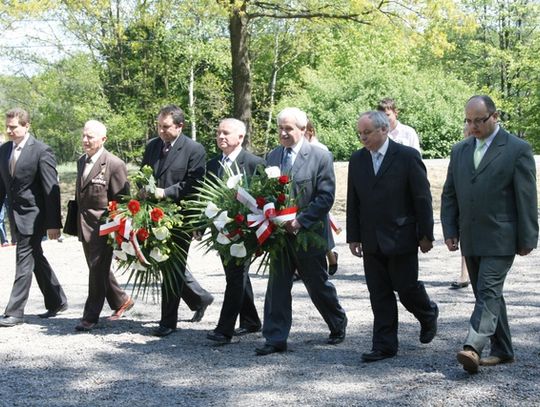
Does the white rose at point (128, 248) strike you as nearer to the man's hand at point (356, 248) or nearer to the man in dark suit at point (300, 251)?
the man in dark suit at point (300, 251)

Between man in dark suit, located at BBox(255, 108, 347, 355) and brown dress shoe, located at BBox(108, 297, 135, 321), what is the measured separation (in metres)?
2.34

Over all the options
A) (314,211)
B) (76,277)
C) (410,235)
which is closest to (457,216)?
(410,235)

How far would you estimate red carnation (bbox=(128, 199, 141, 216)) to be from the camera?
7973 mm

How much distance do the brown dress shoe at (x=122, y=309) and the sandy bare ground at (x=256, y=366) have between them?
134mm

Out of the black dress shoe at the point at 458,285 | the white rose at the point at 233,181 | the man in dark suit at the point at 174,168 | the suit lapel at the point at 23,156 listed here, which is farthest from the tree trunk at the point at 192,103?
the white rose at the point at 233,181

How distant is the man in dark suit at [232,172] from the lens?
7773 millimetres

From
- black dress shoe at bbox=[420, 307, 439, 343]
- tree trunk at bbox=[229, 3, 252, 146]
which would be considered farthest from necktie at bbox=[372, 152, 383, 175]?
tree trunk at bbox=[229, 3, 252, 146]

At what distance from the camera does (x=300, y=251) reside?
7395 millimetres

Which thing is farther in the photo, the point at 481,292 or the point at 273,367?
the point at 273,367

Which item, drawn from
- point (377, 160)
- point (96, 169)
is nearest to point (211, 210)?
point (377, 160)

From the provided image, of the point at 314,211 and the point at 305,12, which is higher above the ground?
the point at 305,12

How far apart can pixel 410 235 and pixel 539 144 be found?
36.2 metres

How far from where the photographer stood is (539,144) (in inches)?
1619

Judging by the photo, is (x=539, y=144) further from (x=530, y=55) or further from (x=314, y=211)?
(x=314, y=211)
